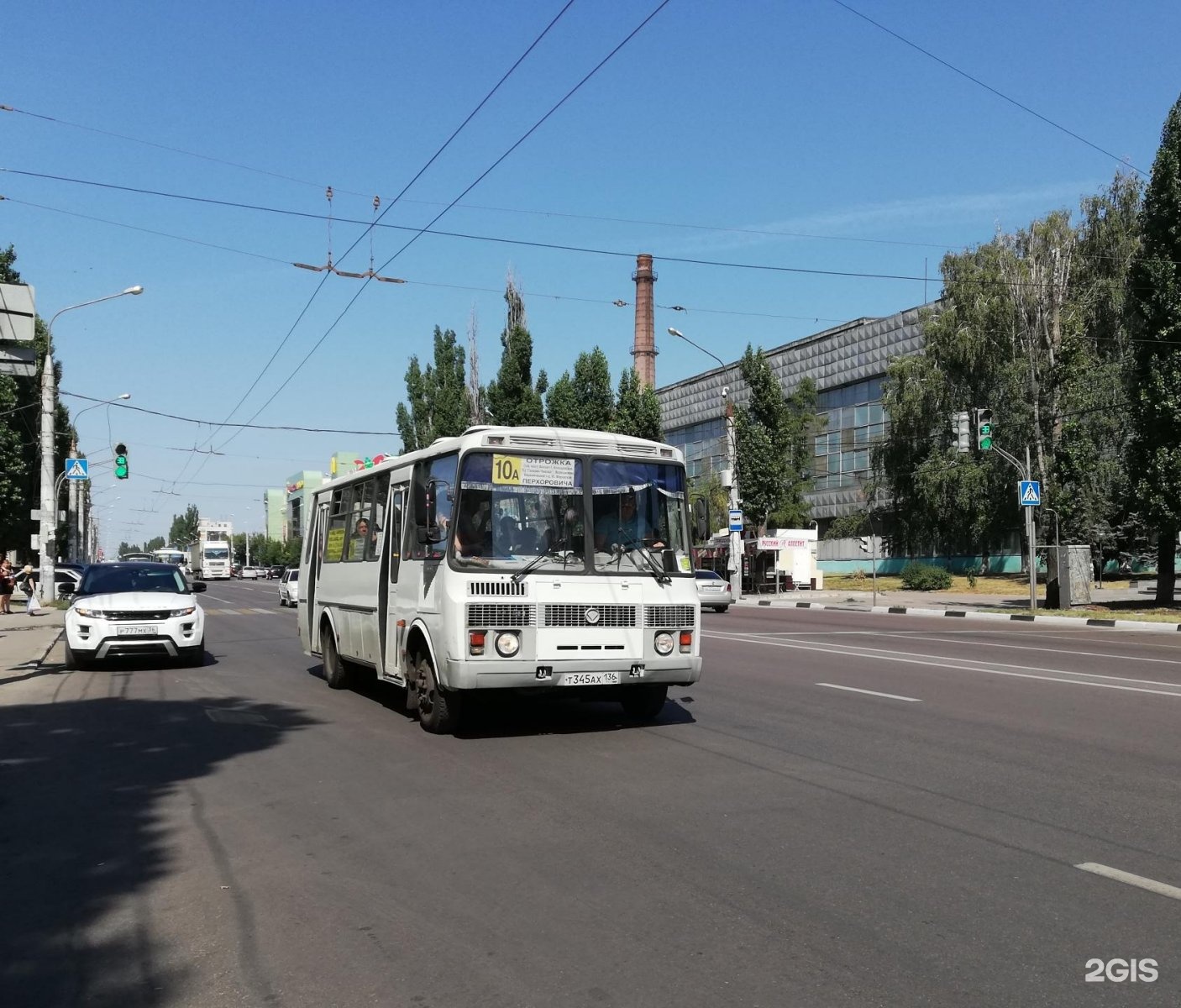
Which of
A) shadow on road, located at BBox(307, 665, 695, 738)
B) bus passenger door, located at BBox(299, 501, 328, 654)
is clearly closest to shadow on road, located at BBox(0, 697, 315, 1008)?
shadow on road, located at BBox(307, 665, 695, 738)

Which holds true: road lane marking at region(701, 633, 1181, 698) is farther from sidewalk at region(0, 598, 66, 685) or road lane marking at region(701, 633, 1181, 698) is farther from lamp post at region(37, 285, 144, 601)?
lamp post at region(37, 285, 144, 601)

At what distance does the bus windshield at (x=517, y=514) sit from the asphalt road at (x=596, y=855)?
5.19 ft

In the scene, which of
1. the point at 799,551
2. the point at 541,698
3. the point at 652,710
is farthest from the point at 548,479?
the point at 799,551

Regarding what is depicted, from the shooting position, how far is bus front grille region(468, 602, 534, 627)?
8852mm

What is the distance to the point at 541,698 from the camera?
11758 millimetres

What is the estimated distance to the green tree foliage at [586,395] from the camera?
55.7 m

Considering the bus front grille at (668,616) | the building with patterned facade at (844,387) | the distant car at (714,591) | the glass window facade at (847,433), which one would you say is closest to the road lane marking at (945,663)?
the bus front grille at (668,616)

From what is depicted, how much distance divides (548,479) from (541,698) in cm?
330

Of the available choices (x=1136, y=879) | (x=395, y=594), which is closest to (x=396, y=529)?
(x=395, y=594)

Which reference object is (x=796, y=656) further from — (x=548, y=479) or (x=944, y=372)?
(x=944, y=372)

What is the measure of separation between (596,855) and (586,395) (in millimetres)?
51592

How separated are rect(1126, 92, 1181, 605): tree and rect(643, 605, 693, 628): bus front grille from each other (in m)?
24.3

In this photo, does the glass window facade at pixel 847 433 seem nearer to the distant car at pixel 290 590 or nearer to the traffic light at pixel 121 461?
the distant car at pixel 290 590

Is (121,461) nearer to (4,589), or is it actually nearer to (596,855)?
(4,589)
